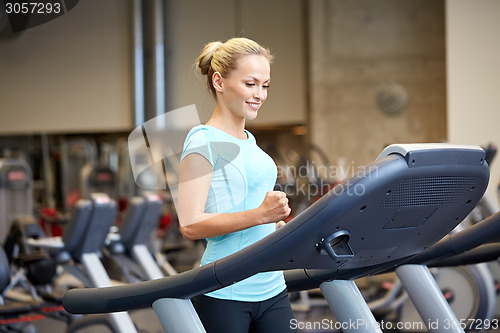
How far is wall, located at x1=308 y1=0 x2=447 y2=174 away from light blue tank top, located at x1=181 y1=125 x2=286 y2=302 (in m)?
6.75

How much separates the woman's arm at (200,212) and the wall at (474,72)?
5278 millimetres

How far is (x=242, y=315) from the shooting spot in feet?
4.38

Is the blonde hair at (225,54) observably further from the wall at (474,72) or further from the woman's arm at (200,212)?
the wall at (474,72)

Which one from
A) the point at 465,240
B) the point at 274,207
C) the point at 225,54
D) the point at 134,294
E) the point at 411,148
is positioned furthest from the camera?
the point at 465,240

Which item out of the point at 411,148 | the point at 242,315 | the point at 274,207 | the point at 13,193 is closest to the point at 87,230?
the point at 242,315

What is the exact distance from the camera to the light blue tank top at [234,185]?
4.23ft

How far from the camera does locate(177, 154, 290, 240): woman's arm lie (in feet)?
3.84

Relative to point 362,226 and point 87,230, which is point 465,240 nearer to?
point 362,226

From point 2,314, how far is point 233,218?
8.61 ft

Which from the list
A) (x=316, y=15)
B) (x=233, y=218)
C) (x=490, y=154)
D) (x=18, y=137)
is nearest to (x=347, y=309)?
(x=233, y=218)

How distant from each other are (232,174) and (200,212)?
0.40 feet

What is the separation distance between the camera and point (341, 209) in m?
0.95

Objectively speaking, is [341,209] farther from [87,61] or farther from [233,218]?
[87,61]

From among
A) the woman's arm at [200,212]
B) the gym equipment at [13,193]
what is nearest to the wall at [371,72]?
the gym equipment at [13,193]
